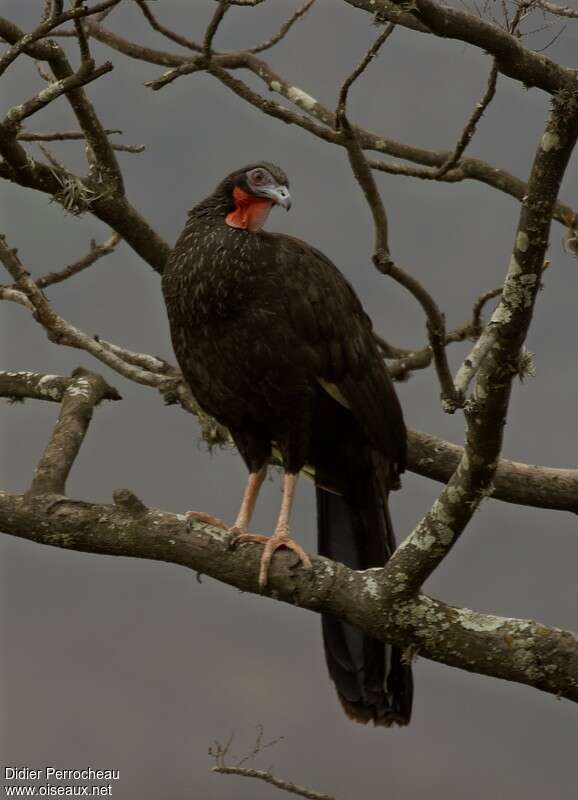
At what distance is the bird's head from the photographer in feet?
17.9

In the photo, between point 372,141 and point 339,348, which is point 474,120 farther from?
point 339,348

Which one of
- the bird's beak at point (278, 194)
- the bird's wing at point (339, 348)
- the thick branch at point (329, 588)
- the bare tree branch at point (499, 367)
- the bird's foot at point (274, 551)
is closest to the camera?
the bare tree branch at point (499, 367)

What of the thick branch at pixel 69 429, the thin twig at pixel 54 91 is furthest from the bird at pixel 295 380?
the thin twig at pixel 54 91

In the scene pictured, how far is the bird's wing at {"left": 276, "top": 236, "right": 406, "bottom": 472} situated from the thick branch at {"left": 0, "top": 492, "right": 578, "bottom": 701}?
77 cm

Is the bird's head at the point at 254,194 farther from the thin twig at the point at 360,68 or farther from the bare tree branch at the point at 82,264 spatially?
the bare tree branch at the point at 82,264

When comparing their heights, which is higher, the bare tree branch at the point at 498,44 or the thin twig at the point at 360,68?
the thin twig at the point at 360,68

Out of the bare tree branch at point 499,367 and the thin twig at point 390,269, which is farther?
the thin twig at point 390,269

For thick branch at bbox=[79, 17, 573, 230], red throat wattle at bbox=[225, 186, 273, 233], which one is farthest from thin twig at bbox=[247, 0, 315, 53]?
red throat wattle at bbox=[225, 186, 273, 233]

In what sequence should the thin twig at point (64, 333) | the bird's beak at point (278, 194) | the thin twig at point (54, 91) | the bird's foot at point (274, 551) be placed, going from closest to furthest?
the bird's foot at point (274, 551), the thin twig at point (54, 91), the bird's beak at point (278, 194), the thin twig at point (64, 333)

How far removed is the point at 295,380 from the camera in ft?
16.9

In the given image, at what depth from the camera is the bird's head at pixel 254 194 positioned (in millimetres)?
5449

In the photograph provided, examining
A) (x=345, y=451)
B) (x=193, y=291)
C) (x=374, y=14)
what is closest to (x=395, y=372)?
(x=345, y=451)

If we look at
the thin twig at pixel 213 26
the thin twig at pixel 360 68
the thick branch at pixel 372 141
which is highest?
the thick branch at pixel 372 141

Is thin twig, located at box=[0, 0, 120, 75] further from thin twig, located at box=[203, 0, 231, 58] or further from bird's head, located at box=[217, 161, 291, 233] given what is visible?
bird's head, located at box=[217, 161, 291, 233]
